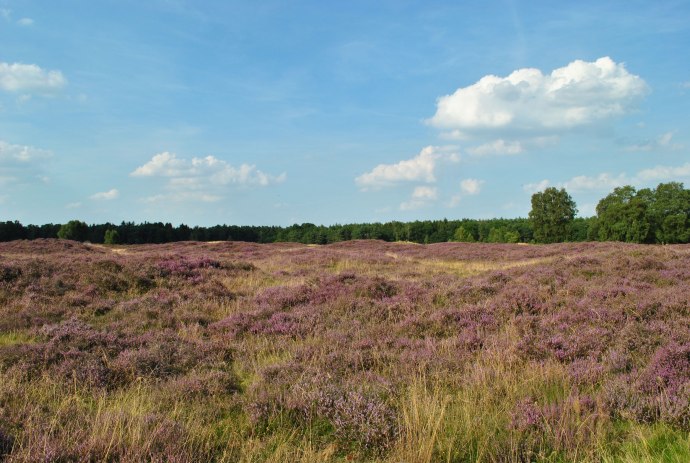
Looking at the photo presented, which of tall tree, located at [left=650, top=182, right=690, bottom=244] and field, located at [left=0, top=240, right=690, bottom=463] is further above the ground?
tall tree, located at [left=650, top=182, right=690, bottom=244]

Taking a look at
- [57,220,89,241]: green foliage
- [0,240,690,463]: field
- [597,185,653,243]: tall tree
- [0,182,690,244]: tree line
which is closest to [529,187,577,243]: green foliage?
[0,182,690,244]: tree line

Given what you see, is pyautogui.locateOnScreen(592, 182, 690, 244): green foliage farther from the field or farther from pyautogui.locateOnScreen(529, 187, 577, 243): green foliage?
the field

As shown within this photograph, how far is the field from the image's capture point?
14.2ft

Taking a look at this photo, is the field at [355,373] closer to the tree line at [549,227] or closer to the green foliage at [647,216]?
the tree line at [549,227]

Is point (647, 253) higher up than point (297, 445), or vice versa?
point (647, 253)

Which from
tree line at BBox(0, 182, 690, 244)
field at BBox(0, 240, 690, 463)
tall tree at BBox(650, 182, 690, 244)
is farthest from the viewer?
tall tree at BBox(650, 182, 690, 244)

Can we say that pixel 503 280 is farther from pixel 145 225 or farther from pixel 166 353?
pixel 145 225

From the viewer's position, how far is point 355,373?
22.3 ft

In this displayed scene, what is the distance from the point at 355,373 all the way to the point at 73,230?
72.2 metres

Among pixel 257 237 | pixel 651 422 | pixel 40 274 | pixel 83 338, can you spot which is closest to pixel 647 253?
pixel 651 422

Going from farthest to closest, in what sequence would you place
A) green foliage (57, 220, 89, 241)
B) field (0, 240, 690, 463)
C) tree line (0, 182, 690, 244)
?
tree line (0, 182, 690, 244) < green foliage (57, 220, 89, 241) < field (0, 240, 690, 463)

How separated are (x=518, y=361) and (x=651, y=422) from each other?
221 cm

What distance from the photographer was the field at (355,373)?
4324 millimetres

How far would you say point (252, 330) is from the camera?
32.6 ft
